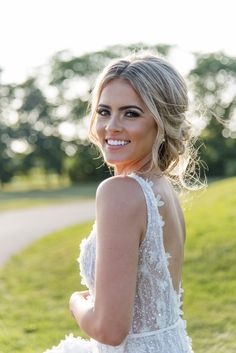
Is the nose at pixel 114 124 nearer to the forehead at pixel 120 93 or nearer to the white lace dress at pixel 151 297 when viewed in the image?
the forehead at pixel 120 93

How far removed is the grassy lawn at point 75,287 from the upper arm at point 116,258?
13.6ft

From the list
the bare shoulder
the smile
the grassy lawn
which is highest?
the smile

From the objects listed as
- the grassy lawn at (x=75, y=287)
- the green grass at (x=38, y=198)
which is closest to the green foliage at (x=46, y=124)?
the green grass at (x=38, y=198)

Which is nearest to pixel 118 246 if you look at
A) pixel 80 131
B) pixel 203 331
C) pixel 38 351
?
pixel 38 351

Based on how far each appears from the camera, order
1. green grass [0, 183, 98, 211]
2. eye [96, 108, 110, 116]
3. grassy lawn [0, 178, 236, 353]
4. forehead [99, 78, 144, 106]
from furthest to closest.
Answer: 1. green grass [0, 183, 98, 211]
2. grassy lawn [0, 178, 236, 353]
3. eye [96, 108, 110, 116]
4. forehead [99, 78, 144, 106]

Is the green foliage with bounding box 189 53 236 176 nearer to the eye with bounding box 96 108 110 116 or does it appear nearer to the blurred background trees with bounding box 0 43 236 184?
the blurred background trees with bounding box 0 43 236 184

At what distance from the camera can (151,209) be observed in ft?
7.28

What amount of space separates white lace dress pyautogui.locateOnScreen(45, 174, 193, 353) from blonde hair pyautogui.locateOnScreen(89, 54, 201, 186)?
24cm

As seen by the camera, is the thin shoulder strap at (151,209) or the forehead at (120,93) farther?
the forehead at (120,93)

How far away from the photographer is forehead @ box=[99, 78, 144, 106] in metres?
2.33

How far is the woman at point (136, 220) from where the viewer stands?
2113mm

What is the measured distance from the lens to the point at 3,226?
16953 millimetres

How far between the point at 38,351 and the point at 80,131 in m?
47.2

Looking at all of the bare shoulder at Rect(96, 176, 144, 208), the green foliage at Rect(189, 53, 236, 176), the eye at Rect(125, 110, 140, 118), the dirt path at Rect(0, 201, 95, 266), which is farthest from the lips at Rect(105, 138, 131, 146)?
the green foliage at Rect(189, 53, 236, 176)
